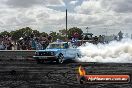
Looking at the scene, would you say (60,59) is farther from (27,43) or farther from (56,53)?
(27,43)

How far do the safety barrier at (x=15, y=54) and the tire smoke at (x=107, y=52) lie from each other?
3.99 meters

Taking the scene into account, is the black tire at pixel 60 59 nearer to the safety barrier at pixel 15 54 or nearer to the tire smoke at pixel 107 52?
the tire smoke at pixel 107 52

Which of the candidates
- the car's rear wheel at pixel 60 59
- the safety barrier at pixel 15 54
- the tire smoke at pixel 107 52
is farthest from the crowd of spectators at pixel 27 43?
the car's rear wheel at pixel 60 59

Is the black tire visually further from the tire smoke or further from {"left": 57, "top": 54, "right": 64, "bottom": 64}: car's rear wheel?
the tire smoke

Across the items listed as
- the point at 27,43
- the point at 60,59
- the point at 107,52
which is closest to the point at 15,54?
the point at 27,43

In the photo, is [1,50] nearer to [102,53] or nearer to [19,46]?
[19,46]

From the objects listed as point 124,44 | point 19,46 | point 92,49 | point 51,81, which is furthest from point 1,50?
point 51,81

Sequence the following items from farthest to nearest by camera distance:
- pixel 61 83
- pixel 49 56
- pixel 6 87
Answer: pixel 49 56 → pixel 61 83 → pixel 6 87

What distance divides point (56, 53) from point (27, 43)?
6.90 meters

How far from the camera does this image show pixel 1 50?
28.0 metres

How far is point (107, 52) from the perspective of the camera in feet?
93.1

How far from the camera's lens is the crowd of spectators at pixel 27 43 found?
98.8 feet

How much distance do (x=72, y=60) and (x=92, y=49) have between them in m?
2.04

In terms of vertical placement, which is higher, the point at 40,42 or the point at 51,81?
the point at 40,42
